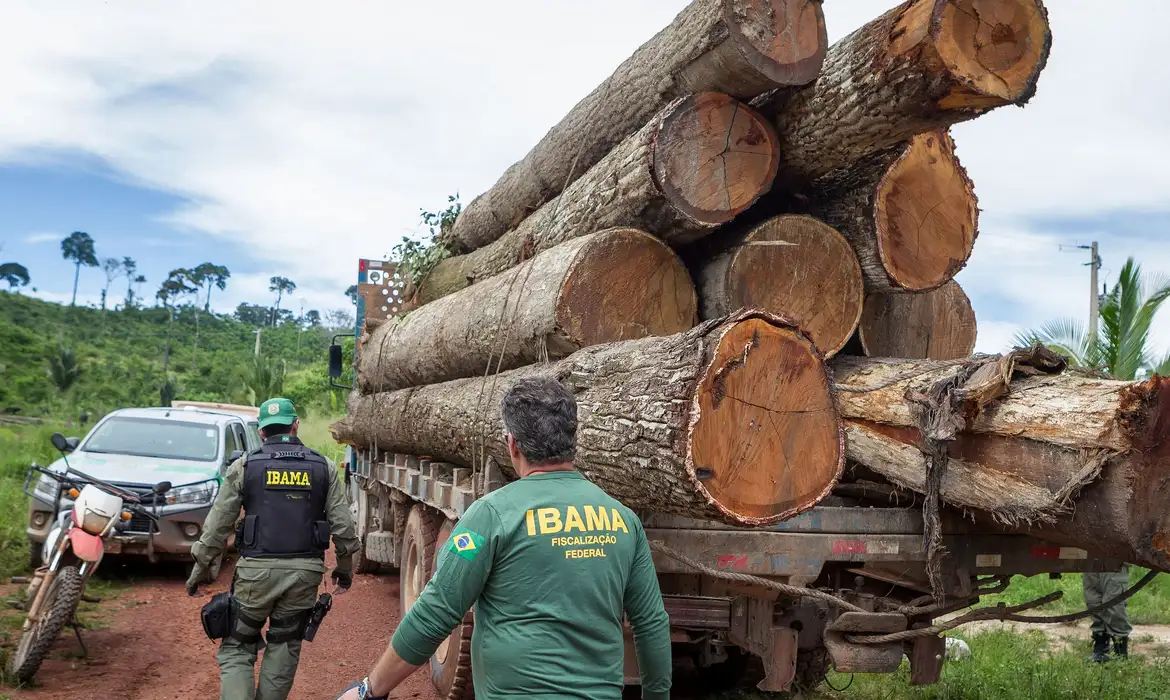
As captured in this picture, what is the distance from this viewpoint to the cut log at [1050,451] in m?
3.22

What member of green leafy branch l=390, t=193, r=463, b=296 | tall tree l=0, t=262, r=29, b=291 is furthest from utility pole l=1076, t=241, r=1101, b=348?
tall tree l=0, t=262, r=29, b=291

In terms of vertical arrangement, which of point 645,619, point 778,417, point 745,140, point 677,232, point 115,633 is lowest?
point 115,633

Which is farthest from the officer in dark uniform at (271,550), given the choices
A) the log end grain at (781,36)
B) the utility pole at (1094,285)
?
the utility pole at (1094,285)

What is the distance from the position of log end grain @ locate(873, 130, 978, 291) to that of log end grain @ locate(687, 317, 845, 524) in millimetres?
1888

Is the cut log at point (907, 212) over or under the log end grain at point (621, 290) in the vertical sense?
over

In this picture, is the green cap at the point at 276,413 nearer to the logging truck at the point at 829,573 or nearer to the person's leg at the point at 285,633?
the person's leg at the point at 285,633

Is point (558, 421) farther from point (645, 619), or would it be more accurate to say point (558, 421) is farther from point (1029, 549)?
point (1029, 549)

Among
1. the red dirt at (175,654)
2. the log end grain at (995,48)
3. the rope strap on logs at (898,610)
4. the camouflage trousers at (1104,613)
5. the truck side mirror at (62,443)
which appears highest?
the log end grain at (995,48)

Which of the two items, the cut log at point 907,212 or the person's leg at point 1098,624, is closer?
the cut log at point 907,212

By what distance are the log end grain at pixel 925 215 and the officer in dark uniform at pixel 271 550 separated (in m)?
3.26

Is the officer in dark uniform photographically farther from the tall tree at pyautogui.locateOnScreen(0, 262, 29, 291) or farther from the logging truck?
the tall tree at pyautogui.locateOnScreen(0, 262, 29, 291)

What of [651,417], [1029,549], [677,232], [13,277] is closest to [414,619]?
[651,417]

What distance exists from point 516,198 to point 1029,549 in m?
4.80

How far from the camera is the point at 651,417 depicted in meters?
3.29
